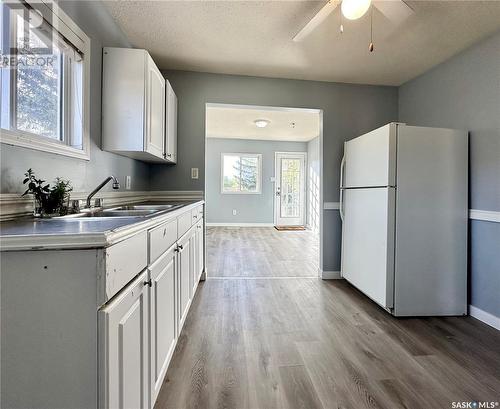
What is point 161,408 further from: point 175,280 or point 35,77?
point 35,77

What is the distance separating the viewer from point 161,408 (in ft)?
3.99

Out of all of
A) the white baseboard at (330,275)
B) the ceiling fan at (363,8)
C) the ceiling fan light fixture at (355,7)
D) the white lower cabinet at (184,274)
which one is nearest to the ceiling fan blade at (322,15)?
the ceiling fan at (363,8)

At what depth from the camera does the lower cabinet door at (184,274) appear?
1.65 meters

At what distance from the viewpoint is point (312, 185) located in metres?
7.11

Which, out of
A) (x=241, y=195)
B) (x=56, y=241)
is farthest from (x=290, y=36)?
(x=241, y=195)

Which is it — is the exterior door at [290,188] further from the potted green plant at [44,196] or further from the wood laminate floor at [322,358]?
the potted green plant at [44,196]

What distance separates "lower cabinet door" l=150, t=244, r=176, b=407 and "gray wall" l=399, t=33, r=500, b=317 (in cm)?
249

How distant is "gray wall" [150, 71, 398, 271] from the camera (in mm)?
2885

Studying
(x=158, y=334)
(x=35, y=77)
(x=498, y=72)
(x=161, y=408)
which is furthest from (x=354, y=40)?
(x=161, y=408)

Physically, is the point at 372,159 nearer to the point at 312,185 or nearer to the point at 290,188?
the point at 312,185

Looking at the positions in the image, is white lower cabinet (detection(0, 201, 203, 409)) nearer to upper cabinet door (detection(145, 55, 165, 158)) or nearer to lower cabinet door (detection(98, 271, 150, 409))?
lower cabinet door (detection(98, 271, 150, 409))

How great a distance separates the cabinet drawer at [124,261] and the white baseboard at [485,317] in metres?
2.68

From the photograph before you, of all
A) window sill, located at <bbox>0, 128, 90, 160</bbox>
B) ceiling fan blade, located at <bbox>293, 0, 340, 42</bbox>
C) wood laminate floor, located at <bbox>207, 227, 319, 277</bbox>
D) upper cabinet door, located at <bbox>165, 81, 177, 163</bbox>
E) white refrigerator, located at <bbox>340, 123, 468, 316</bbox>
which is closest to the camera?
window sill, located at <bbox>0, 128, 90, 160</bbox>

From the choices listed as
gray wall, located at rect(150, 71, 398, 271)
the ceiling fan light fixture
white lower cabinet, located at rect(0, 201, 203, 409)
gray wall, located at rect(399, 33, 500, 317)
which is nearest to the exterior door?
gray wall, located at rect(150, 71, 398, 271)
